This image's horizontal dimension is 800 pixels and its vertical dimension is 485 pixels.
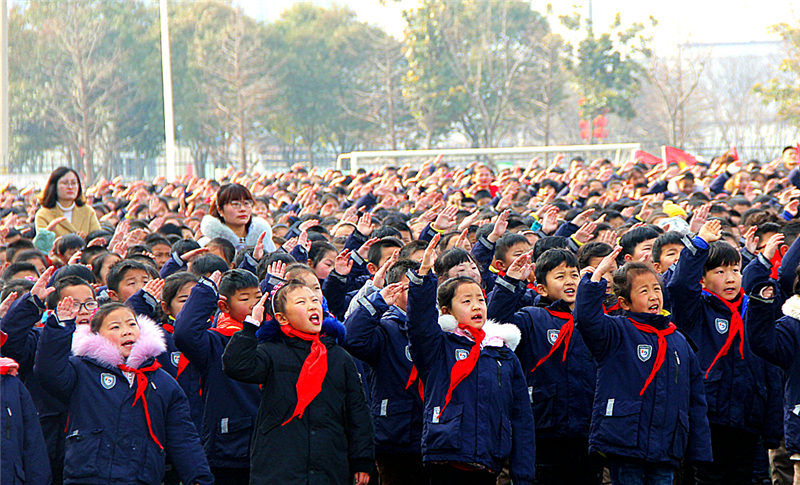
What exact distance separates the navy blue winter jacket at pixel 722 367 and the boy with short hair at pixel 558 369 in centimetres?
56

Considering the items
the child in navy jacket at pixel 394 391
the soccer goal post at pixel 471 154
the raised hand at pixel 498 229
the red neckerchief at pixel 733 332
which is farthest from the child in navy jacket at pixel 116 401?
the soccer goal post at pixel 471 154

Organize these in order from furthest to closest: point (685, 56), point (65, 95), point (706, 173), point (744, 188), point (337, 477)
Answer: point (65, 95) < point (685, 56) < point (706, 173) < point (744, 188) < point (337, 477)

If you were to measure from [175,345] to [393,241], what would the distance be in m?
1.85

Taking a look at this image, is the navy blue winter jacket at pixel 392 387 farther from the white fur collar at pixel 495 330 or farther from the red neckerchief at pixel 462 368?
the red neckerchief at pixel 462 368

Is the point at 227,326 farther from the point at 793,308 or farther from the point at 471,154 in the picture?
the point at 471,154

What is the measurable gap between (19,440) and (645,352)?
276 centimetres

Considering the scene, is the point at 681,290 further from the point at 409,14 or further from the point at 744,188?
the point at 409,14

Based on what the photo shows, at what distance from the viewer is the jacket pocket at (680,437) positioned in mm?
4332

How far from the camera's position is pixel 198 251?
6.11m

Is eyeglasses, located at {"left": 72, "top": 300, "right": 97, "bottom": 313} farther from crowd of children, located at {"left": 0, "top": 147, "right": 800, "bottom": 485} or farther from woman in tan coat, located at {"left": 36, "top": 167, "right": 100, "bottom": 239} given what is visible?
woman in tan coat, located at {"left": 36, "top": 167, "right": 100, "bottom": 239}

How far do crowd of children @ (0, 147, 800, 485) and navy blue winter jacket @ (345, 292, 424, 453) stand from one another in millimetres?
11

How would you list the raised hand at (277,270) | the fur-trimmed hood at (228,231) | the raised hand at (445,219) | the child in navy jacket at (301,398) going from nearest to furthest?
the child in navy jacket at (301,398)
the raised hand at (277,270)
the fur-trimmed hood at (228,231)
the raised hand at (445,219)

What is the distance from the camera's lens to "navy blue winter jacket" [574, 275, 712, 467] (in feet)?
14.2

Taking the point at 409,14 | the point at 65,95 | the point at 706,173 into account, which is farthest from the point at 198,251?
the point at 65,95
